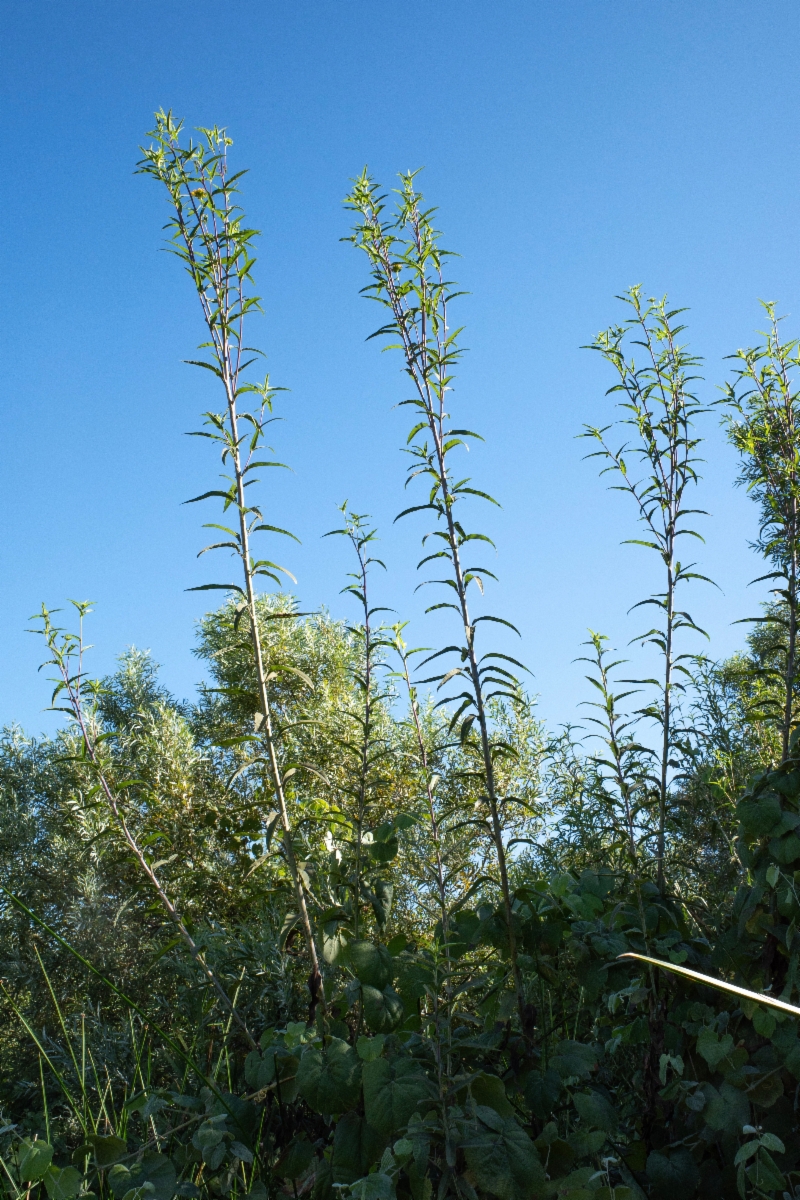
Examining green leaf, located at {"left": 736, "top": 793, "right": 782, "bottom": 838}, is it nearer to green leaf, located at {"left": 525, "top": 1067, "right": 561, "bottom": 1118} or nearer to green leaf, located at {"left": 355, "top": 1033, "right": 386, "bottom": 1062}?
green leaf, located at {"left": 525, "top": 1067, "right": 561, "bottom": 1118}

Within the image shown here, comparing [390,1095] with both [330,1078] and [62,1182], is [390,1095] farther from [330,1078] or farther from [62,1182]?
[62,1182]

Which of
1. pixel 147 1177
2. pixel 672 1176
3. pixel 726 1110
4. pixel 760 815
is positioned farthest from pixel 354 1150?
Answer: pixel 760 815

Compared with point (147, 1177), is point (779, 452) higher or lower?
higher

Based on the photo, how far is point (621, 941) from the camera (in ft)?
6.72

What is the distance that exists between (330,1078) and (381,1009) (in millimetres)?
207

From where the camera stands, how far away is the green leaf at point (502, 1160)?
1.46 metres

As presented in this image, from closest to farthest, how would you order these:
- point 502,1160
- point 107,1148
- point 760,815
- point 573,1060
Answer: point 502,1160, point 107,1148, point 573,1060, point 760,815

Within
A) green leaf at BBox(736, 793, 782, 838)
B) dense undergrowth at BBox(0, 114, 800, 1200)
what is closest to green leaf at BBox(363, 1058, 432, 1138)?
dense undergrowth at BBox(0, 114, 800, 1200)

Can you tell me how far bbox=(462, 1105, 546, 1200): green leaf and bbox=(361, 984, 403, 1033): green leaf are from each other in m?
0.33

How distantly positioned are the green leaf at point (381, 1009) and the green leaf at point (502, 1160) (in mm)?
333

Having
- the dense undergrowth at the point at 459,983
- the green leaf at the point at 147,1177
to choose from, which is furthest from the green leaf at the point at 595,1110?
the green leaf at the point at 147,1177

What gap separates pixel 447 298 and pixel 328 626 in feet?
23.8

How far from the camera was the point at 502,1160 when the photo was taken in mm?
1491

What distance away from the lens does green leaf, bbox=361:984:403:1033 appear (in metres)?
1.82
